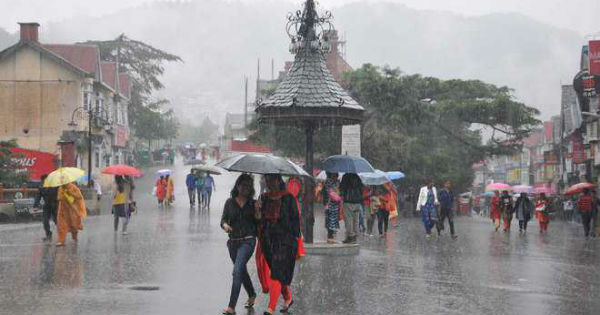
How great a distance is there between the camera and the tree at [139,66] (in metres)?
63.6

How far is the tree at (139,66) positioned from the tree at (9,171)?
33067 millimetres

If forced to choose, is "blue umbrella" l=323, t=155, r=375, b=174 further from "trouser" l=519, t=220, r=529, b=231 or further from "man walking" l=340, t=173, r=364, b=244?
"trouser" l=519, t=220, r=529, b=231

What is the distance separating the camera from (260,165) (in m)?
8.86

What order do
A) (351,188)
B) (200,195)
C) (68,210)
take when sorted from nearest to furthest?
(68,210) → (351,188) → (200,195)

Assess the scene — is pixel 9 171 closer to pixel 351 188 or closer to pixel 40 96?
pixel 40 96

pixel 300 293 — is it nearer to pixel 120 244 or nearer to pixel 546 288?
pixel 546 288

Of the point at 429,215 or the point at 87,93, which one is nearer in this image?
the point at 429,215

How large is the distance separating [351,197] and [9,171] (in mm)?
18255

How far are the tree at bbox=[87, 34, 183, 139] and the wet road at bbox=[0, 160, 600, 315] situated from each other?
1763 inches

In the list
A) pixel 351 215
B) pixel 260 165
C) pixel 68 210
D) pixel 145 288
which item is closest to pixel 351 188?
pixel 351 215

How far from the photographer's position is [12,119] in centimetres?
4594

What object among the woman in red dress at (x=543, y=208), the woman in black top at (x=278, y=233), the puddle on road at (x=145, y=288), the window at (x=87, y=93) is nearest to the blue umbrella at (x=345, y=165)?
the puddle on road at (x=145, y=288)

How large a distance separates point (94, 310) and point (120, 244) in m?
8.38

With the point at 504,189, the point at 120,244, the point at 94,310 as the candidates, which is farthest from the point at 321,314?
the point at 504,189
